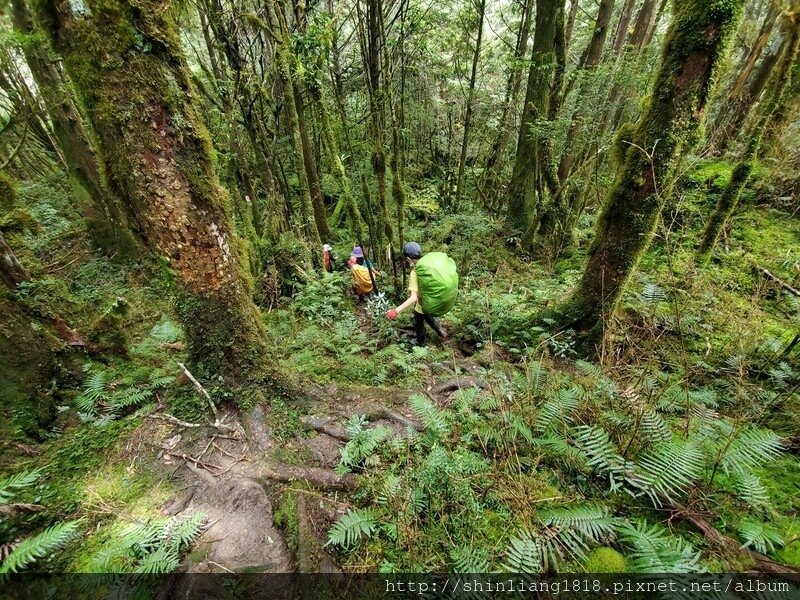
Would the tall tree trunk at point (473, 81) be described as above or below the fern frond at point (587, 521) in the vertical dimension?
above

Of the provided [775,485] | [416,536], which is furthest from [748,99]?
[416,536]

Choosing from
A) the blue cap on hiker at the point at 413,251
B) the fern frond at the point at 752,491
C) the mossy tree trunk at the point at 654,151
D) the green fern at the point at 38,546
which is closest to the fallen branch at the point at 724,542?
the fern frond at the point at 752,491

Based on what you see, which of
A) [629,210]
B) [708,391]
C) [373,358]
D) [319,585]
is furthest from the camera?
[373,358]

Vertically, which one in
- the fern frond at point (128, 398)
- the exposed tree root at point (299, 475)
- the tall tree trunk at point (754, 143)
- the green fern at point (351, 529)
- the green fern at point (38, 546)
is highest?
the tall tree trunk at point (754, 143)

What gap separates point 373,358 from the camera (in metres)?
5.49

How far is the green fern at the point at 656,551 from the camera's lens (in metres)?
2.12

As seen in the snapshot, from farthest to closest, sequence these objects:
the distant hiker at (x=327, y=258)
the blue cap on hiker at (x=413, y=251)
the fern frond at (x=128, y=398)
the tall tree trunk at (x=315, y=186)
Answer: the tall tree trunk at (x=315, y=186) < the distant hiker at (x=327, y=258) < the blue cap on hiker at (x=413, y=251) < the fern frond at (x=128, y=398)

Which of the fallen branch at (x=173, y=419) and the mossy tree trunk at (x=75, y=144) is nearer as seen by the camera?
the fallen branch at (x=173, y=419)

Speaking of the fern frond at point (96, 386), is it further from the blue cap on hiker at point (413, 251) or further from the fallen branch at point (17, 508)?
the blue cap on hiker at point (413, 251)

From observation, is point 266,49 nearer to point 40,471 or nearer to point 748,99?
point 40,471

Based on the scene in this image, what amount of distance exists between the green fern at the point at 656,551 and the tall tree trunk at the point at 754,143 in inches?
242

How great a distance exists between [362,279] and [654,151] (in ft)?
18.5

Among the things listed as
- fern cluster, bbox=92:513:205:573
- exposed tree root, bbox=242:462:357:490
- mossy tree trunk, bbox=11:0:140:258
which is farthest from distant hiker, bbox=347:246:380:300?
fern cluster, bbox=92:513:205:573

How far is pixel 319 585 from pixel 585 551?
6.29ft
